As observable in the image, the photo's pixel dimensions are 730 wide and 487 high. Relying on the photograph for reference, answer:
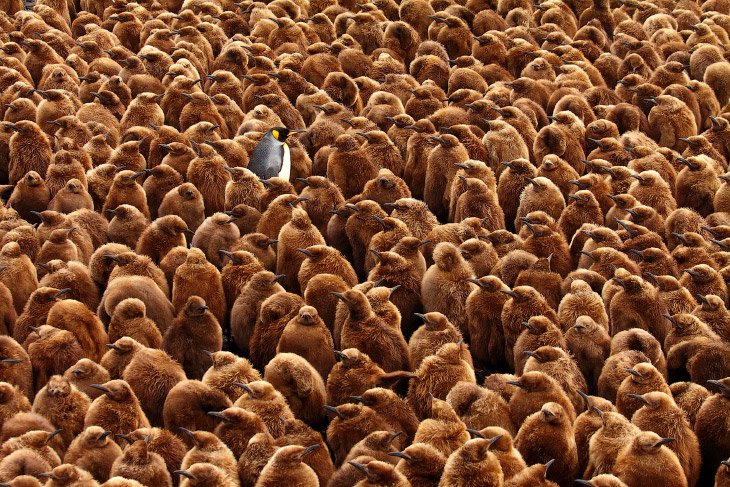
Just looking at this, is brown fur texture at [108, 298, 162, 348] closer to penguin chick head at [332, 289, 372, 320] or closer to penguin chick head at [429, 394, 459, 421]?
penguin chick head at [332, 289, 372, 320]

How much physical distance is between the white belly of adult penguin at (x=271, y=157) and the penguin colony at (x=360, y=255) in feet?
0.09

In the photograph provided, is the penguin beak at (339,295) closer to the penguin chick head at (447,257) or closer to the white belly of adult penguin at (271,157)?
the penguin chick head at (447,257)

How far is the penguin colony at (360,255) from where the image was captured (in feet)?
17.1

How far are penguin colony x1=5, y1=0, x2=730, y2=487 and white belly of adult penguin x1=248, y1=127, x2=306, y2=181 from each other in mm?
26

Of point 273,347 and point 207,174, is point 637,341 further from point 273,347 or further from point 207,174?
point 207,174

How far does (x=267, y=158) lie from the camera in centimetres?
862

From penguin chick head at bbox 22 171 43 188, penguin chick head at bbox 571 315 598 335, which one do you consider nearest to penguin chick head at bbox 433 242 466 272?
penguin chick head at bbox 571 315 598 335

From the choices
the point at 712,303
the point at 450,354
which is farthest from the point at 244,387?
the point at 712,303

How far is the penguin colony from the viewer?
5215mm

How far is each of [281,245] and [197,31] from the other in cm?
532

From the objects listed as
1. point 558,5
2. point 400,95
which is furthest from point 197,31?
point 558,5

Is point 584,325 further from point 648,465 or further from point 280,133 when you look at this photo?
point 280,133

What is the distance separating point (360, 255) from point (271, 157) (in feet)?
5.23

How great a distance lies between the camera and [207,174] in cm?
838
